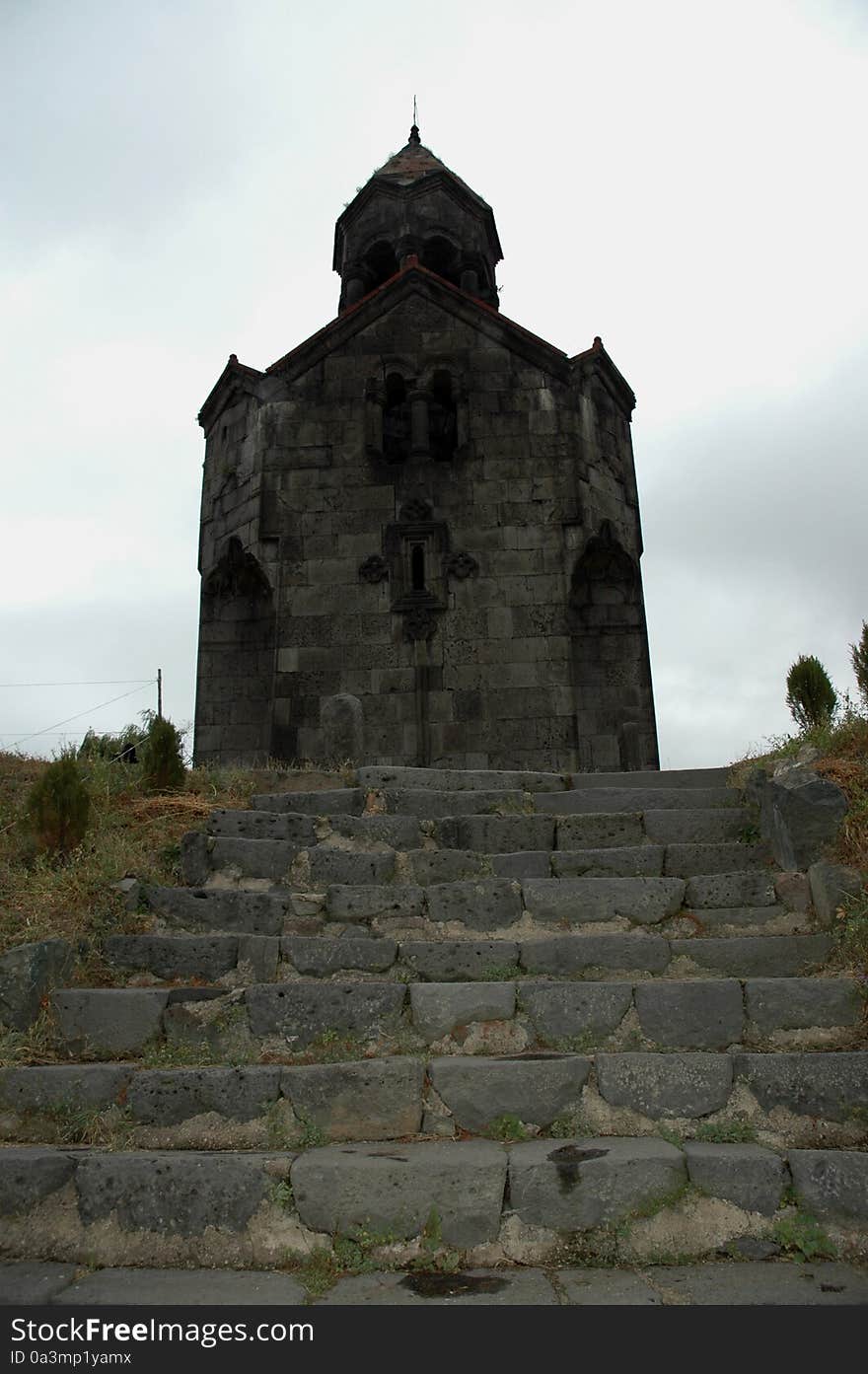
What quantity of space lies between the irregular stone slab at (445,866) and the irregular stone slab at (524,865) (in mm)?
69

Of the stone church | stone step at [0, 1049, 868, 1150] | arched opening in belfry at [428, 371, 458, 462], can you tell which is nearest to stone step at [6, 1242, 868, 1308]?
stone step at [0, 1049, 868, 1150]

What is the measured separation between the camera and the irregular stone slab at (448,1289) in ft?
8.88

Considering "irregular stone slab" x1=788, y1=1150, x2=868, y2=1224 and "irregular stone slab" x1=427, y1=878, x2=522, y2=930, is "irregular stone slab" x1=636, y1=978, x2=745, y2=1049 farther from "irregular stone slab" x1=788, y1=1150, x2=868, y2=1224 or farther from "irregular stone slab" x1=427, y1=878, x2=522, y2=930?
"irregular stone slab" x1=427, y1=878, x2=522, y2=930

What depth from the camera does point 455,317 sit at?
11070 mm

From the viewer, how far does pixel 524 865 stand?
5172 mm

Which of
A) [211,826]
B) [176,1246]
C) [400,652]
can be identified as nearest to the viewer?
[176,1246]

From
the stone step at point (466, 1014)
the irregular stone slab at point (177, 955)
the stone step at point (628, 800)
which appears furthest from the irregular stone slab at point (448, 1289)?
the stone step at point (628, 800)

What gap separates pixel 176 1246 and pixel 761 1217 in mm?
1984

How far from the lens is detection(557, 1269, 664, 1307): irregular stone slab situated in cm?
267

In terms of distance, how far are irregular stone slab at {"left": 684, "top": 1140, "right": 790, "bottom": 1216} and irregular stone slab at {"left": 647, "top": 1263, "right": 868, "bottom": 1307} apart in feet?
0.71

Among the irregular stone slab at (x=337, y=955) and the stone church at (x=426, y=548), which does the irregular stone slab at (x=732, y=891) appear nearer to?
the irregular stone slab at (x=337, y=955)
